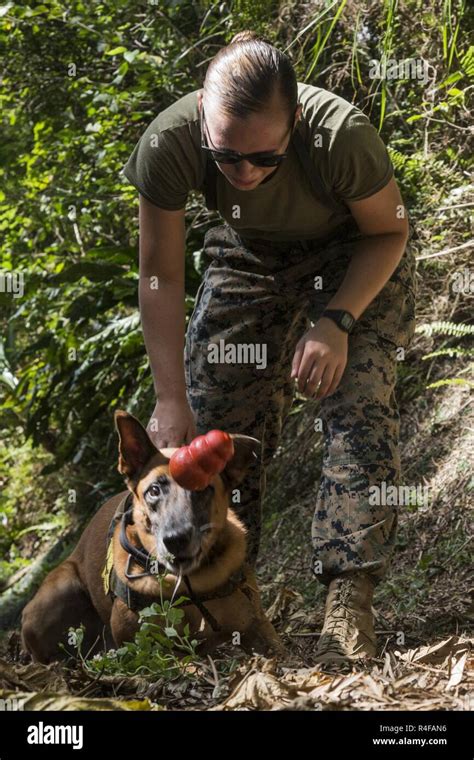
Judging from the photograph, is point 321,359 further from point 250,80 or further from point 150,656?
point 150,656

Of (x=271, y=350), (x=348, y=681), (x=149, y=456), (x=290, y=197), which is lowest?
(x=348, y=681)

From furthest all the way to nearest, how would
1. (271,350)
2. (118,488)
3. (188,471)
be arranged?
1. (118,488)
2. (271,350)
3. (188,471)

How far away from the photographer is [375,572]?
3.66 m

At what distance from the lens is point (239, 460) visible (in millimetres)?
3961

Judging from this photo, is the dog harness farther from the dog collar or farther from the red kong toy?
the red kong toy

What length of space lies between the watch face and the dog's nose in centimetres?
101

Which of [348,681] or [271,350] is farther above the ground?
[271,350]

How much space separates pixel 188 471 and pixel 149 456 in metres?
0.43

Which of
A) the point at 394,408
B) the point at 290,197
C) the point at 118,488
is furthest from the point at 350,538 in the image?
the point at 118,488

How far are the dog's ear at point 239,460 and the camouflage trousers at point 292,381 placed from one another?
31 centimetres

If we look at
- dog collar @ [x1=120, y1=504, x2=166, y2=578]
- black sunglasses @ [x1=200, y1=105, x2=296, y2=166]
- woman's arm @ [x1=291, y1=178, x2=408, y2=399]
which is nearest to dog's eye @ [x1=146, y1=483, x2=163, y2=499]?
dog collar @ [x1=120, y1=504, x2=166, y2=578]

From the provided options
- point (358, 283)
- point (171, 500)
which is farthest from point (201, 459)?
point (358, 283)

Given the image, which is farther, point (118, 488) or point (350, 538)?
point (118, 488)

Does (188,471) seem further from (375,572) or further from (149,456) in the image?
(375,572)
